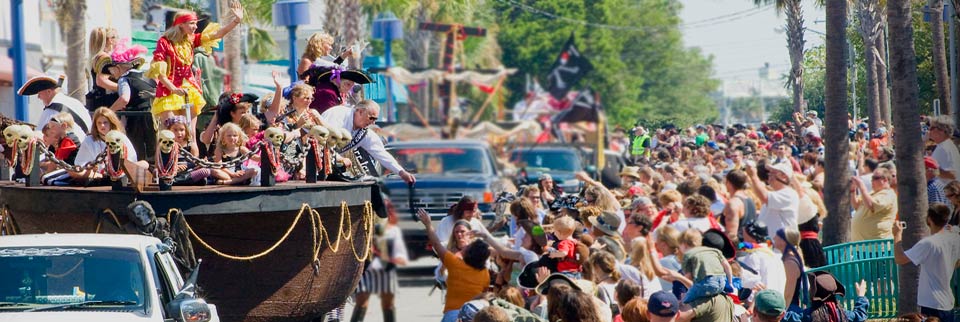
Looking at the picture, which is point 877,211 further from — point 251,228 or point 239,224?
point 239,224

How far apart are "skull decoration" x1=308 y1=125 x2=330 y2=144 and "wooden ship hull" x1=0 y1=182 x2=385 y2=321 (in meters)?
0.37

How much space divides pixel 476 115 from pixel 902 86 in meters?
9.40

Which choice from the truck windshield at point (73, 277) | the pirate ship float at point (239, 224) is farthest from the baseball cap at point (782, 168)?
the truck windshield at point (73, 277)

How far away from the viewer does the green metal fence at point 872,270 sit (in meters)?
12.5

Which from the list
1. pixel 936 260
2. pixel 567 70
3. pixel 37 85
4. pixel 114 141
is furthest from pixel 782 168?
pixel 567 70

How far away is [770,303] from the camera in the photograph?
304 inches

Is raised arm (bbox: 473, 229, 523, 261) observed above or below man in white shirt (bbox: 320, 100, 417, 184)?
below

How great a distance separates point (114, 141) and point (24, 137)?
1.09 metres

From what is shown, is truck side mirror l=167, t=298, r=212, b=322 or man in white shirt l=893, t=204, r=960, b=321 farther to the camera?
man in white shirt l=893, t=204, r=960, b=321

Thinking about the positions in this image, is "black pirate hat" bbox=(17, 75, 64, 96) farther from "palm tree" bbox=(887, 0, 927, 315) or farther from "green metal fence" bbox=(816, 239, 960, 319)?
"palm tree" bbox=(887, 0, 927, 315)

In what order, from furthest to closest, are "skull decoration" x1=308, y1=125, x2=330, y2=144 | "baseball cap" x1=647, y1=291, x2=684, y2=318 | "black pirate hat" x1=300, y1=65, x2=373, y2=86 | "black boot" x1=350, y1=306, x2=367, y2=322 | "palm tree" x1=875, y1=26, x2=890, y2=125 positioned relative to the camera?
1. "palm tree" x1=875, y1=26, x2=890, y2=125
2. "black pirate hat" x1=300, y1=65, x2=373, y2=86
3. "skull decoration" x1=308, y1=125, x2=330, y2=144
4. "baseball cap" x1=647, y1=291, x2=684, y2=318
5. "black boot" x1=350, y1=306, x2=367, y2=322

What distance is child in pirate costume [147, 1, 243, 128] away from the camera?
433 inches

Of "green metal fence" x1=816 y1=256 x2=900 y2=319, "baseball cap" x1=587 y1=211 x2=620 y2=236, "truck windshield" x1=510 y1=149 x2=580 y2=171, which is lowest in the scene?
"green metal fence" x1=816 y1=256 x2=900 y2=319

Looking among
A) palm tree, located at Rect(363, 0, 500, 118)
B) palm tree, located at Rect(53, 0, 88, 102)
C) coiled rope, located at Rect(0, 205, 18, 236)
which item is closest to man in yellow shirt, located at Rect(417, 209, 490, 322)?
coiled rope, located at Rect(0, 205, 18, 236)
